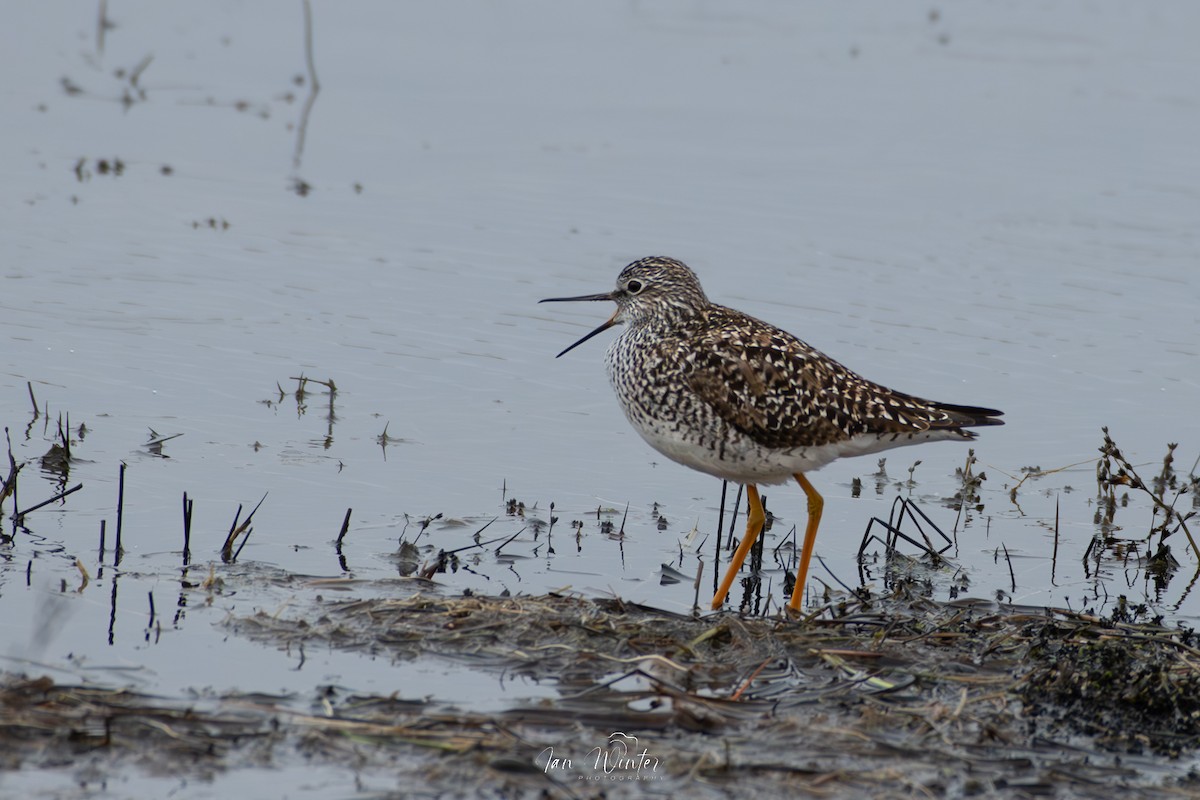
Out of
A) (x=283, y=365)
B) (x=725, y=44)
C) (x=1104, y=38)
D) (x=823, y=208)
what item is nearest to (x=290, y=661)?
(x=283, y=365)

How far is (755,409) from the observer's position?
26.3 feet

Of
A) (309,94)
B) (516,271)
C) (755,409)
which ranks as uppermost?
(309,94)

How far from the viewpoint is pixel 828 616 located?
7988 millimetres

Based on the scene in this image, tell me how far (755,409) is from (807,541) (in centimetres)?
84

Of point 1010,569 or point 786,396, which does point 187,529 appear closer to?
point 786,396

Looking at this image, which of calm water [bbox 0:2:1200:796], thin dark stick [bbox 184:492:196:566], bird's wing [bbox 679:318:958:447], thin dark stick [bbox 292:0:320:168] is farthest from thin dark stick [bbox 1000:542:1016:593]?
thin dark stick [bbox 292:0:320:168]

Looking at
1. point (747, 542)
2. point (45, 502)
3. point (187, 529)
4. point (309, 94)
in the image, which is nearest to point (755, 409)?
point (747, 542)

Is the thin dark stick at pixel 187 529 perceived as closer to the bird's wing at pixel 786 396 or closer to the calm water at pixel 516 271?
the calm water at pixel 516 271

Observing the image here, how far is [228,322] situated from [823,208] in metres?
5.85

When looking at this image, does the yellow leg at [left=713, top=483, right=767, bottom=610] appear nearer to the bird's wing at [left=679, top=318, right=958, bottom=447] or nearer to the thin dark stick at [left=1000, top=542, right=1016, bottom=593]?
the bird's wing at [left=679, top=318, right=958, bottom=447]

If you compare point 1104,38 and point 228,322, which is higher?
point 1104,38

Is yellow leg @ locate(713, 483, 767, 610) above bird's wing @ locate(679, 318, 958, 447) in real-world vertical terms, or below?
below

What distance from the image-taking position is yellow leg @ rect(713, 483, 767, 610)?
26.8ft

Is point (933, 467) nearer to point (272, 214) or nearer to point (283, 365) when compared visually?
point (283, 365)
